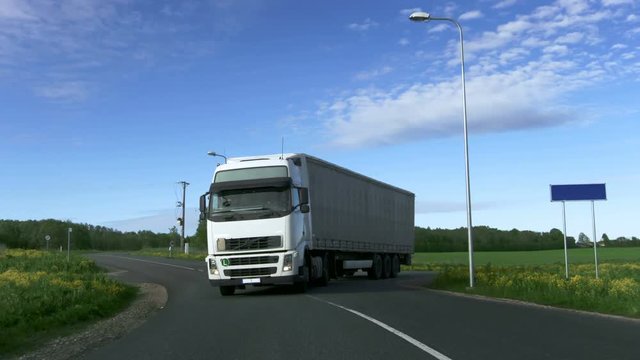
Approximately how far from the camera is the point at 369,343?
31.1ft

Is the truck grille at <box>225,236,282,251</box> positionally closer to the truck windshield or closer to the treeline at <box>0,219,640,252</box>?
the truck windshield

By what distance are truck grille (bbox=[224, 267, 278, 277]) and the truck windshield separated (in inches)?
64.2

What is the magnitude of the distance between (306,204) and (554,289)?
803 centimetres

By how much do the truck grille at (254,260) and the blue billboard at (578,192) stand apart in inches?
506

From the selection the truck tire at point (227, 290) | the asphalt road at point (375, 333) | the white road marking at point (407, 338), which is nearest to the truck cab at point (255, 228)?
the truck tire at point (227, 290)

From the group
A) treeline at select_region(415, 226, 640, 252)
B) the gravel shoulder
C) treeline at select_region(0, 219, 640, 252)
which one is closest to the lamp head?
the gravel shoulder

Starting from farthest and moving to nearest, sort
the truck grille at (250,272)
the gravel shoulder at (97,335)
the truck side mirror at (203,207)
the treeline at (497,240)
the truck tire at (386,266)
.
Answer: the treeline at (497,240) → the truck tire at (386,266) → the truck side mirror at (203,207) → the truck grille at (250,272) → the gravel shoulder at (97,335)


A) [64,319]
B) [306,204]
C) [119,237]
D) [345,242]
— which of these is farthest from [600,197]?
[119,237]

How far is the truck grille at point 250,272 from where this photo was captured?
18.9m

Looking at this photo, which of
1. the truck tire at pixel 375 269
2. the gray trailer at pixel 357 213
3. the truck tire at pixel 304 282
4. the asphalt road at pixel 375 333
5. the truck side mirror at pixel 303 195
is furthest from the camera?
the truck tire at pixel 375 269

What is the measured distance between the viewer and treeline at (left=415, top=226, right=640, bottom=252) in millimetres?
104812

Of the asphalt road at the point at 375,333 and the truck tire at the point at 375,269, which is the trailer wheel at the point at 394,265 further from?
the asphalt road at the point at 375,333

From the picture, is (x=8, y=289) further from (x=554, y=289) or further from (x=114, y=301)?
(x=554, y=289)

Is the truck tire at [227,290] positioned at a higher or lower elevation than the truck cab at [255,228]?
lower
